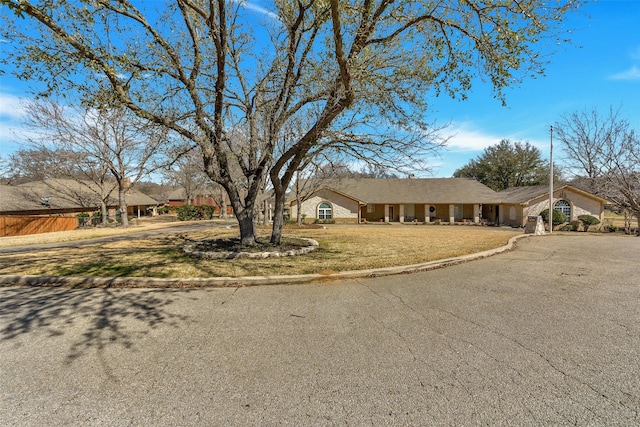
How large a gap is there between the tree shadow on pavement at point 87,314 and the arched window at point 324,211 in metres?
30.9

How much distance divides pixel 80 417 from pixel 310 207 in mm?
34281

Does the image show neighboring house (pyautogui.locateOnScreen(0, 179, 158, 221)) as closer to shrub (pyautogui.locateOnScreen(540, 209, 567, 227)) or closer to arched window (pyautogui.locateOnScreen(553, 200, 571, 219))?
shrub (pyautogui.locateOnScreen(540, 209, 567, 227))

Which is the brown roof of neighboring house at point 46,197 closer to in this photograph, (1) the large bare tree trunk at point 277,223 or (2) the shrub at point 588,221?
(1) the large bare tree trunk at point 277,223

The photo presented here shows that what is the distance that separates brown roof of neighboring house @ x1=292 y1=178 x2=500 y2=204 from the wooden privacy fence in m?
23.9

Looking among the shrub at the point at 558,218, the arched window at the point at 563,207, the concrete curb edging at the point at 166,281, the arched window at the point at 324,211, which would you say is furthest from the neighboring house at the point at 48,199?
the arched window at the point at 563,207

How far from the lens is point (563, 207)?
3130 cm

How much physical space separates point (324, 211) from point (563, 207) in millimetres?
24097

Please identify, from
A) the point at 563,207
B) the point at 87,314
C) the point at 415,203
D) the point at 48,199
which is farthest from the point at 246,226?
the point at 563,207

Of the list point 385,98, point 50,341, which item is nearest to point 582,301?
point 385,98

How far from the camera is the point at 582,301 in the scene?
496 centimetres

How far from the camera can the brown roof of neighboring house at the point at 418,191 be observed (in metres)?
35.9

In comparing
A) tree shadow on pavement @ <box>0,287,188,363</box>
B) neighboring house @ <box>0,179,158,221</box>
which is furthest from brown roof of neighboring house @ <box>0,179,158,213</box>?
tree shadow on pavement @ <box>0,287,188,363</box>

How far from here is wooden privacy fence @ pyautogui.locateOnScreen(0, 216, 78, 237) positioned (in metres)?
22.3

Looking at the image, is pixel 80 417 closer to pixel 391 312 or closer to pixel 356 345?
pixel 356 345
